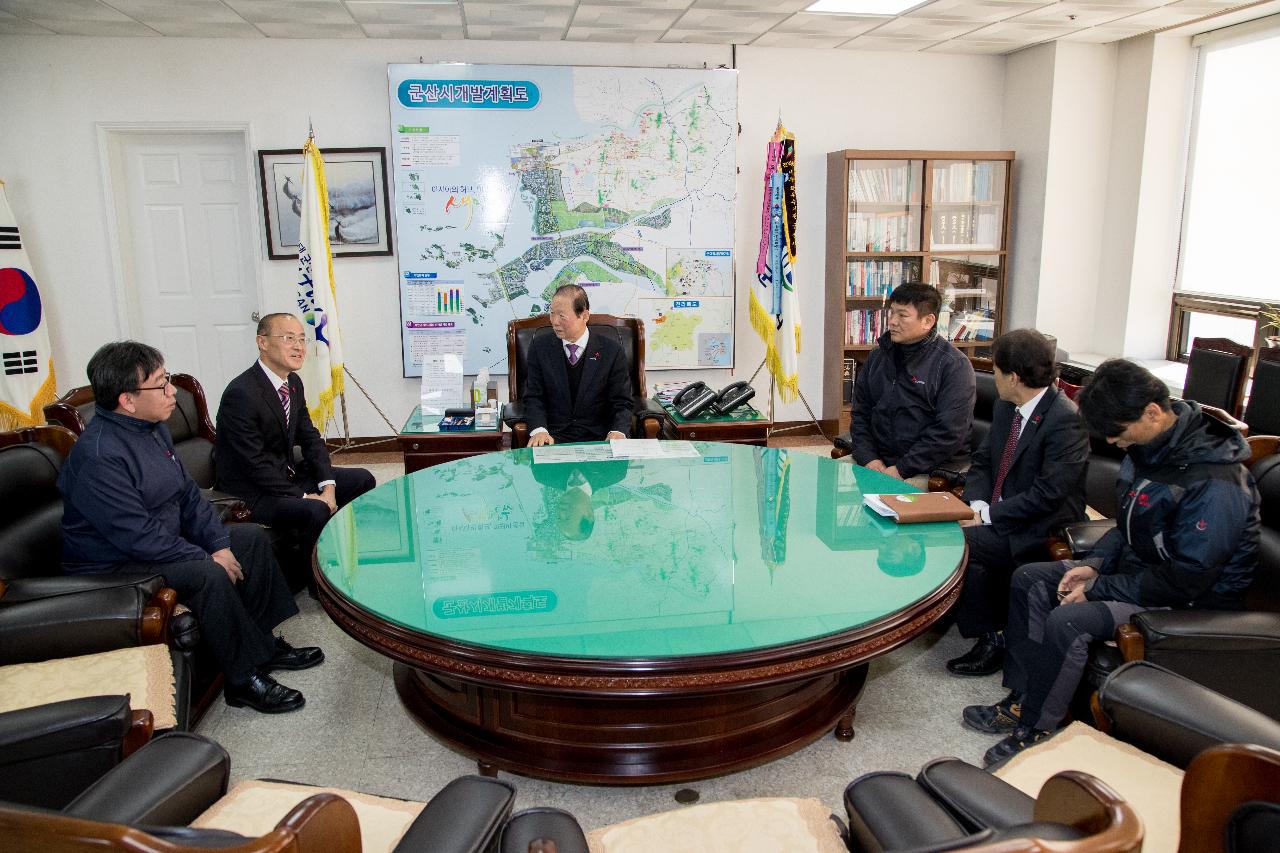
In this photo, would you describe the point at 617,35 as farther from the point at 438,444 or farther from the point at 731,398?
the point at 438,444

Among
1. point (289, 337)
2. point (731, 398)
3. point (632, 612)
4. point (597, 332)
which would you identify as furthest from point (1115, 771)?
point (597, 332)

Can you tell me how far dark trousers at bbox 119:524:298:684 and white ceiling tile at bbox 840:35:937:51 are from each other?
489cm

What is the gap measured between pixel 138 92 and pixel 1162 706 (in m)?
6.26

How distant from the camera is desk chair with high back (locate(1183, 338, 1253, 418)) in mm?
4250

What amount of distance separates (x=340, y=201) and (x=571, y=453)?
318 centimetres

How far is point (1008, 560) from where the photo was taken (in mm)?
3094

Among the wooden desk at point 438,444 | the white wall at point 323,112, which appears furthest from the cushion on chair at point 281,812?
the white wall at point 323,112

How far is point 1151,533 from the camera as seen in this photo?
239 centimetres

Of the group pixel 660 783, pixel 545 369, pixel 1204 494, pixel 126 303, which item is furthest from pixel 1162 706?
pixel 126 303

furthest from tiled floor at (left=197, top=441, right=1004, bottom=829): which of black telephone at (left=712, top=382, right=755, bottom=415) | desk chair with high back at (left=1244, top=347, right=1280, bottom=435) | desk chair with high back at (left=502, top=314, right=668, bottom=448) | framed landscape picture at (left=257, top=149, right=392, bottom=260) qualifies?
framed landscape picture at (left=257, top=149, right=392, bottom=260)

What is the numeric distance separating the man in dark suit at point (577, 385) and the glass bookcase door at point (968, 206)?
9.88ft

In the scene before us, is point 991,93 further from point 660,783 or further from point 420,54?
point 660,783

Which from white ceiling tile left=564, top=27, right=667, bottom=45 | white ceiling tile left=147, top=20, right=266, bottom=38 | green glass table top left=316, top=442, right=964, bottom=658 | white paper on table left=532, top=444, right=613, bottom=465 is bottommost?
green glass table top left=316, top=442, right=964, bottom=658

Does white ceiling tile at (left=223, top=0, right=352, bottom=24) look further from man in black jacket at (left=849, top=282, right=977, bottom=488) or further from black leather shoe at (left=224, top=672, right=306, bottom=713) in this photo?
black leather shoe at (left=224, top=672, right=306, bottom=713)
